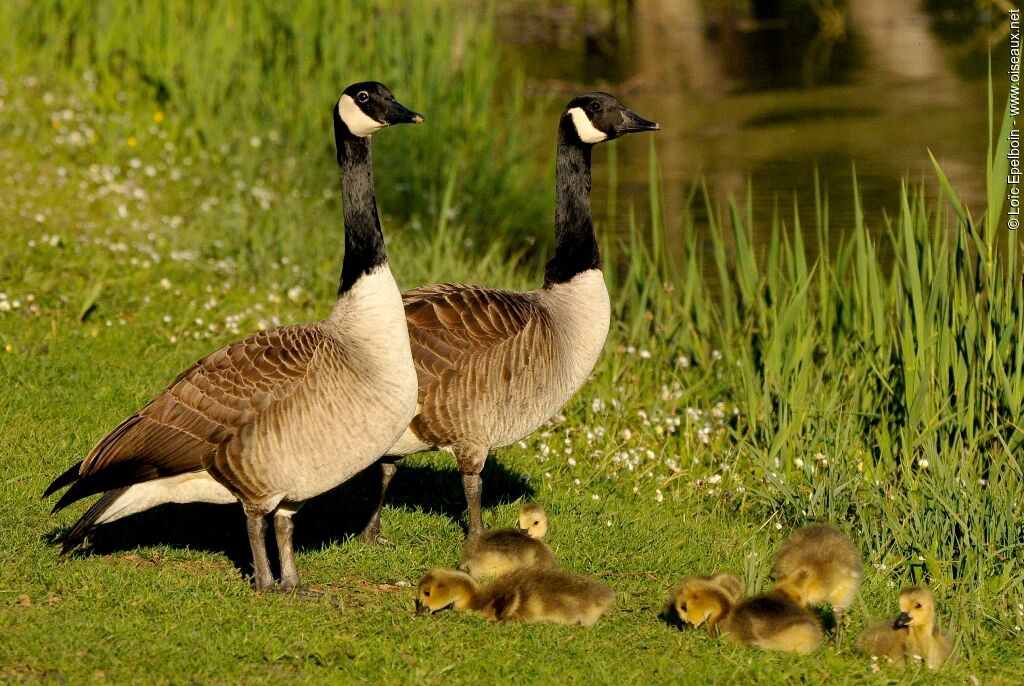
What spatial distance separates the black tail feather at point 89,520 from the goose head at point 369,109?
210 centimetres

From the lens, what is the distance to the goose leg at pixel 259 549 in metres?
6.45

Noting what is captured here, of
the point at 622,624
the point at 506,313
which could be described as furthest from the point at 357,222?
the point at 622,624

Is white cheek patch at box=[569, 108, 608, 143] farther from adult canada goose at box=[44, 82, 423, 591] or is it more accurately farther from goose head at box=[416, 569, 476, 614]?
goose head at box=[416, 569, 476, 614]

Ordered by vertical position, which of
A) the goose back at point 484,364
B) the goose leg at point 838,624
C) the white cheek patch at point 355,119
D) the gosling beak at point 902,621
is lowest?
the goose leg at point 838,624

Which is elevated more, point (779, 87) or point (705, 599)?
point (779, 87)

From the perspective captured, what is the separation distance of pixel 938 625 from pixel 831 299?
3.42 meters

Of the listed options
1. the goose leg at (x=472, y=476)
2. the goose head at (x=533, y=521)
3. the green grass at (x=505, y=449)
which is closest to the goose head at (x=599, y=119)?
the green grass at (x=505, y=449)

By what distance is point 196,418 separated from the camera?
6387 millimetres

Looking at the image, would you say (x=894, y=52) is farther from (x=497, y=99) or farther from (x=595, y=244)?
(x=595, y=244)

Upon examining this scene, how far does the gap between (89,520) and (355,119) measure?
2337 millimetres

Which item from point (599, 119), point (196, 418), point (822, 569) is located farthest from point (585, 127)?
point (822, 569)

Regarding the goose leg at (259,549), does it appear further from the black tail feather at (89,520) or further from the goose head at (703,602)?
the goose head at (703,602)

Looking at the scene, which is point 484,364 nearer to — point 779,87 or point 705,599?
point 705,599

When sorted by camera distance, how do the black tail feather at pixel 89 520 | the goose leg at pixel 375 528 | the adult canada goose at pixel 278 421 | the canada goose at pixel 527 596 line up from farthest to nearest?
the goose leg at pixel 375 528 → the black tail feather at pixel 89 520 → the adult canada goose at pixel 278 421 → the canada goose at pixel 527 596
